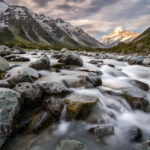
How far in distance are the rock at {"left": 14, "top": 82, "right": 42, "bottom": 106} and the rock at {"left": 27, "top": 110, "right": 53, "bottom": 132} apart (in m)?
0.55

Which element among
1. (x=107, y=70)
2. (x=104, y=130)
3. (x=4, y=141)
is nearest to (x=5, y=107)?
(x=4, y=141)

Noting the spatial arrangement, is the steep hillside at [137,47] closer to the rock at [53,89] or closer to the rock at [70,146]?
the rock at [53,89]

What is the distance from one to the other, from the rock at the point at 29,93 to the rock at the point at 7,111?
1.65ft

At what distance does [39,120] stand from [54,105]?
775mm

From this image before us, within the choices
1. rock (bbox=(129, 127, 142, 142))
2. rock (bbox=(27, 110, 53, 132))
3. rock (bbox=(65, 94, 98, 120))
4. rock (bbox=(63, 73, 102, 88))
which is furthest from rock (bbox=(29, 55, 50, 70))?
rock (bbox=(129, 127, 142, 142))

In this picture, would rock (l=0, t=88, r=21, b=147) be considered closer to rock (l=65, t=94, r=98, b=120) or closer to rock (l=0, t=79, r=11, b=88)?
rock (l=0, t=79, r=11, b=88)

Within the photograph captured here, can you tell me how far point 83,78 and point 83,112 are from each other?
2.83 m

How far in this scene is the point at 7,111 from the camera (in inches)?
139

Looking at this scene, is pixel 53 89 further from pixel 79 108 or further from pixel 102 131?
pixel 102 131

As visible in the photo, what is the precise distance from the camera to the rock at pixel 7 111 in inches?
132

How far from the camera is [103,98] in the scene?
5.65 metres

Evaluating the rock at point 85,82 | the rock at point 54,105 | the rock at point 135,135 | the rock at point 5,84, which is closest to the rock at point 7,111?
the rock at point 54,105

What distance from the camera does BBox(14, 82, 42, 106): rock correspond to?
4.54 m

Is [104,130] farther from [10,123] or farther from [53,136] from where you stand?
[10,123]
